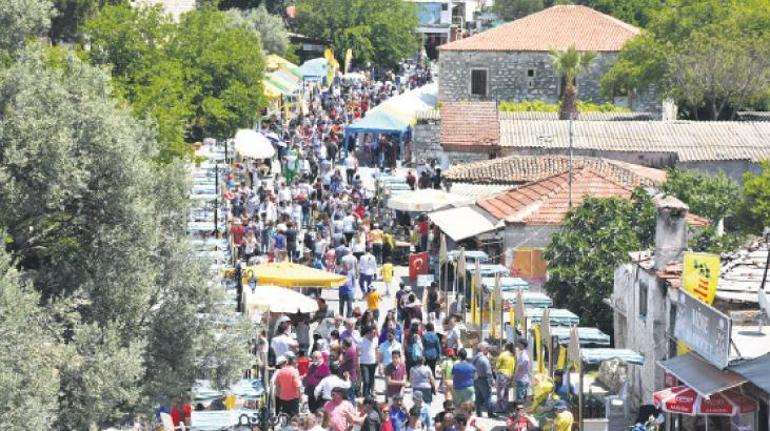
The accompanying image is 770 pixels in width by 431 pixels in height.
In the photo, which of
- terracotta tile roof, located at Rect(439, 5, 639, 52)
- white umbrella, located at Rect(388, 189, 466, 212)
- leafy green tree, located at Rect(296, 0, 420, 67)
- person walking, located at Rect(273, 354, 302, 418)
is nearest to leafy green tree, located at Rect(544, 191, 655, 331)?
person walking, located at Rect(273, 354, 302, 418)

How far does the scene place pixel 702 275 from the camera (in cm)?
2317

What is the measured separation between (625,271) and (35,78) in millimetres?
9951

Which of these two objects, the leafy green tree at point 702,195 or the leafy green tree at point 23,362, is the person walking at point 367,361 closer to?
the leafy green tree at point 23,362

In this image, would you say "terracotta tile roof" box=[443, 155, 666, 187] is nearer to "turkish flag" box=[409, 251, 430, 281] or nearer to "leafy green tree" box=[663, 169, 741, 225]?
"leafy green tree" box=[663, 169, 741, 225]

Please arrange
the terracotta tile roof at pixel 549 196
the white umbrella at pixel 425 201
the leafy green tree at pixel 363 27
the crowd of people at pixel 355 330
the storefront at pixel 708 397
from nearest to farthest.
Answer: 1. the storefront at pixel 708 397
2. the crowd of people at pixel 355 330
3. the terracotta tile roof at pixel 549 196
4. the white umbrella at pixel 425 201
5. the leafy green tree at pixel 363 27

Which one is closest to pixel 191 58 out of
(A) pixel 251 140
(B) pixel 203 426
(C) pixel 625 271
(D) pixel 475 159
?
(A) pixel 251 140

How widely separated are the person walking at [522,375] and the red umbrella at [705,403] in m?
3.75

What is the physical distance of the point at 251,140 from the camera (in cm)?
4956

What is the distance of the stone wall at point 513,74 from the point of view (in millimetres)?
73188

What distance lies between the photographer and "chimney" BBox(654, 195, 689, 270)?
84.6ft

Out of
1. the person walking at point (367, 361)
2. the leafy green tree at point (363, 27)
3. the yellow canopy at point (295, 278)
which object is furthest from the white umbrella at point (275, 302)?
the leafy green tree at point (363, 27)

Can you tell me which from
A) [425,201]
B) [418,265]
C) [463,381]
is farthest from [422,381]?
[425,201]

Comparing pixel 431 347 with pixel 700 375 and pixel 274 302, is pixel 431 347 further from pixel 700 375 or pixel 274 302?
pixel 700 375

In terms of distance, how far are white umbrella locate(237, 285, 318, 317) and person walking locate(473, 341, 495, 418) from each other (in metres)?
3.99
